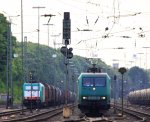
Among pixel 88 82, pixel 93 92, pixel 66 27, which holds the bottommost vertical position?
pixel 93 92

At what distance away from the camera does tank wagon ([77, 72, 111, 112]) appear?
47.3 m

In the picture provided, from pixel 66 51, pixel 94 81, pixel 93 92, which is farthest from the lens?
pixel 94 81

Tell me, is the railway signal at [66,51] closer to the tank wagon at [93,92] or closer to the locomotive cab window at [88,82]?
the tank wagon at [93,92]

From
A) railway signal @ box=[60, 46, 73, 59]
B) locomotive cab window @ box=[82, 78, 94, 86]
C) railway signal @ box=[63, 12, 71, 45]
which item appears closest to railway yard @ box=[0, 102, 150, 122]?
locomotive cab window @ box=[82, 78, 94, 86]

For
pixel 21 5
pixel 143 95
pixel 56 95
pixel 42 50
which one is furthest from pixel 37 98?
pixel 42 50

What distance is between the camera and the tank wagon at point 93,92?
47.3m

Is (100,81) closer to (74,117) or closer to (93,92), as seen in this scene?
(93,92)

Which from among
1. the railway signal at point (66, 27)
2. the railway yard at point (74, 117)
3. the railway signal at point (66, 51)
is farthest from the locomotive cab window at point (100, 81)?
the railway signal at point (66, 27)

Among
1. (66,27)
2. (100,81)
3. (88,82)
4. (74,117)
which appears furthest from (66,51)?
(100,81)

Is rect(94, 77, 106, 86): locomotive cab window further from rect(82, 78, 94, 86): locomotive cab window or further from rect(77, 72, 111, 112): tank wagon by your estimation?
rect(82, 78, 94, 86): locomotive cab window

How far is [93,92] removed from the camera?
47938 millimetres

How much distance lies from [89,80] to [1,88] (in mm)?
73150

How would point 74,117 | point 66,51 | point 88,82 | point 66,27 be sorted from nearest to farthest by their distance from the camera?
point 66,27 → point 66,51 → point 74,117 → point 88,82

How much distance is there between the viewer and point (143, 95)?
96.1m
